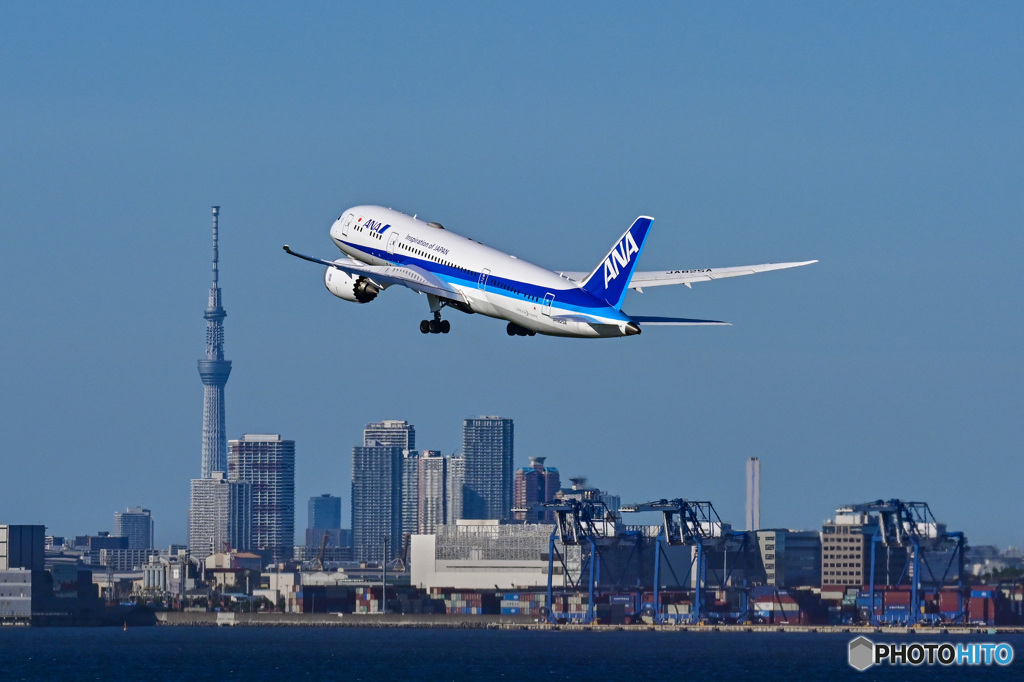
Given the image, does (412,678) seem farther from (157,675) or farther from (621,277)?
(621,277)

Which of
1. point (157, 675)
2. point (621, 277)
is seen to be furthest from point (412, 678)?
point (621, 277)

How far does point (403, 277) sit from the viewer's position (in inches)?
4294

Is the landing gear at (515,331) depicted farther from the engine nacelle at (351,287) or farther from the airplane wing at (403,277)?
the engine nacelle at (351,287)

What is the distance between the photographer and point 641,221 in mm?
101500

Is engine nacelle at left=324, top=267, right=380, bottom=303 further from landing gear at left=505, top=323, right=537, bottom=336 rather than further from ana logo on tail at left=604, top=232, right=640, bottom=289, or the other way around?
ana logo on tail at left=604, top=232, right=640, bottom=289

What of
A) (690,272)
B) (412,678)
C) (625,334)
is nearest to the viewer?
(625,334)

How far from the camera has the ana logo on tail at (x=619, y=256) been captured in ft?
330

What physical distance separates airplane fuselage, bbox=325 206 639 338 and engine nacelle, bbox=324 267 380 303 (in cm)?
64

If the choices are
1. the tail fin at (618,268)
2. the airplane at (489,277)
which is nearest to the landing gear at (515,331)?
the airplane at (489,277)

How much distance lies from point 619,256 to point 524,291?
5335mm

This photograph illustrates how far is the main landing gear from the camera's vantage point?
110625 mm

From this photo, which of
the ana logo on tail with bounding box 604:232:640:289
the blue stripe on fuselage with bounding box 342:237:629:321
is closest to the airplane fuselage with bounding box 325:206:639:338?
the blue stripe on fuselage with bounding box 342:237:629:321

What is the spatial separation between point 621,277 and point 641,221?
3.32 m

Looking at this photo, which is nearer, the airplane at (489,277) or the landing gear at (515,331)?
the airplane at (489,277)
